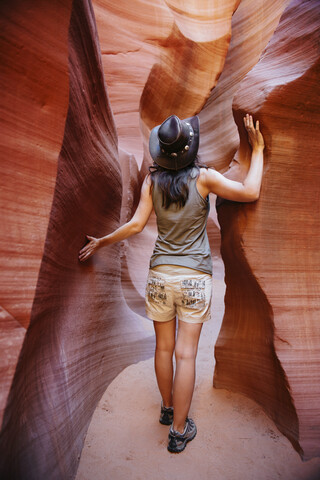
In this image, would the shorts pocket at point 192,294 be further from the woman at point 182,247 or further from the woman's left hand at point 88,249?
the woman's left hand at point 88,249

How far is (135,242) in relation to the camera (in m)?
5.27

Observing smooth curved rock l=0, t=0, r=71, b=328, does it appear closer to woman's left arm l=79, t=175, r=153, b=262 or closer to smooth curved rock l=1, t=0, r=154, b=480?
smooth curved rock l=1, t=0, r=154, b=480

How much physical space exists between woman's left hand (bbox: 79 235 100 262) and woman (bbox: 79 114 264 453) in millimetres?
259

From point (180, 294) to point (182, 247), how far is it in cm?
29

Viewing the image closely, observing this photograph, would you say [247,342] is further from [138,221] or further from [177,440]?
[138,221]

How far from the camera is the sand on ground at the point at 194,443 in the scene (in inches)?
76.2

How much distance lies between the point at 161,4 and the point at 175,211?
4.60m

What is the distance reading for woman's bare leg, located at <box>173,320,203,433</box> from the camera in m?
2.04

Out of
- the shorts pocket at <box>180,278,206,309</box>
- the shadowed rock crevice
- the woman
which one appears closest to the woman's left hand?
the woman

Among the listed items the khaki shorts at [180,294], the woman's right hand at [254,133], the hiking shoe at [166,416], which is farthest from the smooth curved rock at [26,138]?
the hiking shoe at [166,416]

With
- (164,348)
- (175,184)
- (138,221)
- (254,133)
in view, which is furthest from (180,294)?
(254,133)

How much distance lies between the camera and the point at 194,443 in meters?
2.15

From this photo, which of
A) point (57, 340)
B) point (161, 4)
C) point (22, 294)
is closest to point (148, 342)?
point (57, 340)

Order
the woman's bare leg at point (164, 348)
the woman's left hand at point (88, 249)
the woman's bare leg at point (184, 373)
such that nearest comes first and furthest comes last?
1. the woman's bare leg at point (184, 373)
2. the woman's bare leg at point (164, 348)
3. the woman's left hand at point (88, 249)
